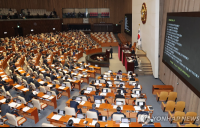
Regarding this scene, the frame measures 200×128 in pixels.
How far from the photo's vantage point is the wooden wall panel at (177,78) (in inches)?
365

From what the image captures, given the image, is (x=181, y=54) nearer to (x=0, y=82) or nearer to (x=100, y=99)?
(x=100, y=99)

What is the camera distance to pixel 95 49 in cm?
2605

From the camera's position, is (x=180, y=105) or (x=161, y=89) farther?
(x=161, y=89)

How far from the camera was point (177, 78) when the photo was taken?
11734 millimetres

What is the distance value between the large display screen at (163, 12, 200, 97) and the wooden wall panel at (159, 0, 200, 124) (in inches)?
18.9

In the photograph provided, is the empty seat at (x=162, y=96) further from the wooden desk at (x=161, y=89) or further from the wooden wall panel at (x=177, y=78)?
the wooden desk at (x=161, y=89)

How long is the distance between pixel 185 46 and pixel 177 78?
2.78 m

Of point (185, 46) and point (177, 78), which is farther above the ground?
point (185, 46)

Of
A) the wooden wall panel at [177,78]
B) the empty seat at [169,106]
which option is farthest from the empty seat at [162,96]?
the empty seat at [169,106]

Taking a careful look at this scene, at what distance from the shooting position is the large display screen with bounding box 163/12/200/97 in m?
8.66

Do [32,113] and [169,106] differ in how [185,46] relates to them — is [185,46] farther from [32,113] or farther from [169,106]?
[32,113]

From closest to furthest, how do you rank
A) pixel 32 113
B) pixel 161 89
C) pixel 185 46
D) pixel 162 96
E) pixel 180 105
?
pixel 32 113 < pixel 180 105 < pixel 185 46 < pixel 162 96 < pixel 161 89

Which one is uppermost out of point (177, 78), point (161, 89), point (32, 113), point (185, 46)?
point (185, 46)

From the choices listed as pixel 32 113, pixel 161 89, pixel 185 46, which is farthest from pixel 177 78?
pixel 32 113
